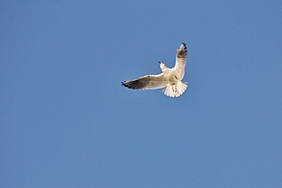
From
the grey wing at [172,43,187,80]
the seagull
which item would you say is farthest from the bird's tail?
the grey wing at [172,43,187,80]

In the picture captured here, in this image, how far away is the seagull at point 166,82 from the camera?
1316 cm

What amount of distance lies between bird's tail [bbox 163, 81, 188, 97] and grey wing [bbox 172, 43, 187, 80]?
322mm

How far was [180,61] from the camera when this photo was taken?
1297cm

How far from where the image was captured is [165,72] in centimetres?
1320

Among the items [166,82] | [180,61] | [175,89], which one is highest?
[180,61]

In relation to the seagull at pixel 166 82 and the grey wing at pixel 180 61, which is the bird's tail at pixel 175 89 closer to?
the seagull at pixel 166 82

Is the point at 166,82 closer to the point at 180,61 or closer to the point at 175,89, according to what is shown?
the point at 175,89

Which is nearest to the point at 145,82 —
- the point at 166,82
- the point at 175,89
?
the point at 166,82

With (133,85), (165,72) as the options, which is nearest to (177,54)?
(165,72)

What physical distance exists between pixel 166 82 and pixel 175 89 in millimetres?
311

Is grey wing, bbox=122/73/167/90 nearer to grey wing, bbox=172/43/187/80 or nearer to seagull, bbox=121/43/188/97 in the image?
seagull, bbox=121/43/188/97

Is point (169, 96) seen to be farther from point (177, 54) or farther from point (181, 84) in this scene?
point (177, 54)

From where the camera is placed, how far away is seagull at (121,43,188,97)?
43.2ft

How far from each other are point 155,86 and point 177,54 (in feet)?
4.03
